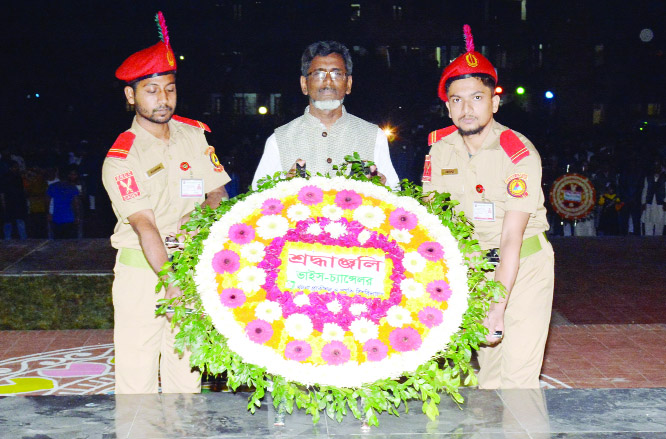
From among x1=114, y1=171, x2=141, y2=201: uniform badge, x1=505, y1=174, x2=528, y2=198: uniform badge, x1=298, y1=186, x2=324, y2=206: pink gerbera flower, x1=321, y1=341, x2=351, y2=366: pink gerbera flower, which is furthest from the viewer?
x1=114, y1=171, x2=141, y2=201: uniform badge

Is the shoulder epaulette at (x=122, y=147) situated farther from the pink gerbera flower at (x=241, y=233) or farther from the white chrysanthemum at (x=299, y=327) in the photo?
the white chrysanthemum at (x=299, y=327)

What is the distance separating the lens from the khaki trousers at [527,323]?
369 centimetres

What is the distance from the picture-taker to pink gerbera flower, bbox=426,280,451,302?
2.67 m

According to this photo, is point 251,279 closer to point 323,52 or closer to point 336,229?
point 336,229

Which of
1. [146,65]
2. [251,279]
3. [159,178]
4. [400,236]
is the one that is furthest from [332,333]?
[146,65]

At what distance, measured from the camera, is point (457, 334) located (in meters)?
2.72

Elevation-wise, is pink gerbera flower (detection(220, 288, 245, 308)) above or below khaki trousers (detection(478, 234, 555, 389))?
above

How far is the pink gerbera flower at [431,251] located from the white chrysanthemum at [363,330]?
321mm

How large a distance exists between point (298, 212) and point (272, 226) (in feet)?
0.36

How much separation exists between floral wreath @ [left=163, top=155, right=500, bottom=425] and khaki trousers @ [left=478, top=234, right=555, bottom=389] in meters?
A: 0.90

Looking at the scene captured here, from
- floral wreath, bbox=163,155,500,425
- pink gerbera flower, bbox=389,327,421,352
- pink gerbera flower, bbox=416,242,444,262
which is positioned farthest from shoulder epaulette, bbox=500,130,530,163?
pink gerbera flower, bbox=389,327,421,352

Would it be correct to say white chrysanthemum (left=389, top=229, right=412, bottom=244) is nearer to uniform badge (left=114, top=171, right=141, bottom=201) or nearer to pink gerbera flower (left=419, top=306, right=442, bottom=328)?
pink gerbera flower (left=419, top=306, right=442, bottom=328)

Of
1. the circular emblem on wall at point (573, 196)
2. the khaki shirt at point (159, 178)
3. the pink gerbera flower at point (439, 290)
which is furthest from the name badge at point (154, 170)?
the circular emblem on wall at point (573, 196)

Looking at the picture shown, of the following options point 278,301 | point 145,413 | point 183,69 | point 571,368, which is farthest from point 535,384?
point 183,69
